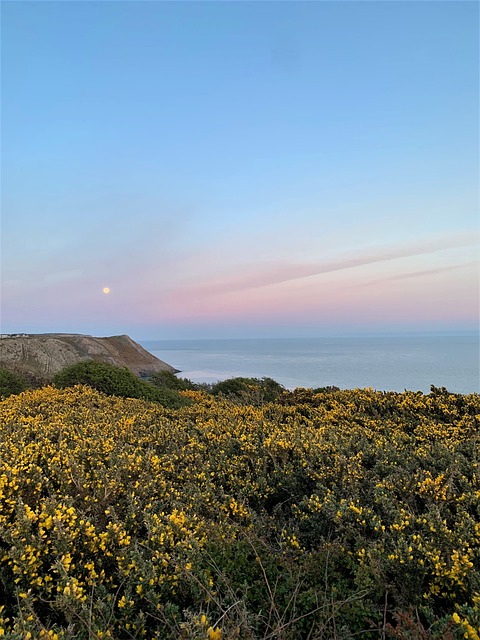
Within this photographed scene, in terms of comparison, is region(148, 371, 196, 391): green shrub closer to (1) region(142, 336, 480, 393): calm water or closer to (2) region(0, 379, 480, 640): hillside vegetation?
(1) region(142, 336, 480, 393): calm water

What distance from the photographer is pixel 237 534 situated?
321 cm

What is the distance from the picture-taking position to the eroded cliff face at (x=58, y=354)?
28866 mm

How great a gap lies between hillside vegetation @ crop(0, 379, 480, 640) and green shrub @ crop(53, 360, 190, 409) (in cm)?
504

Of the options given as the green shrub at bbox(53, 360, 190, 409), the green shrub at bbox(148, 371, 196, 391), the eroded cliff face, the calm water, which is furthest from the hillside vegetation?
the eroded cliff face

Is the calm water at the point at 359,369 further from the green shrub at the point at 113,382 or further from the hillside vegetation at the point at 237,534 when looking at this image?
the hillside vegetation at the point at 237,534

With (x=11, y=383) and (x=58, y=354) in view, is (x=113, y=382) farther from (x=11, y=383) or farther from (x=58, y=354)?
(x=58, y=354)

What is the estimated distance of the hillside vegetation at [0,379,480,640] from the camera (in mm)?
2211

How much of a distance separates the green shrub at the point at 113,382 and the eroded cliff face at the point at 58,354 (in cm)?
1287

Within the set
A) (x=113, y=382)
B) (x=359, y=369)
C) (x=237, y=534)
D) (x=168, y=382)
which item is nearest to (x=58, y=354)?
(x=168, y=382)

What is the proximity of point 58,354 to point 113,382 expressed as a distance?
78.6 feet

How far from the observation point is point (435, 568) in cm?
253

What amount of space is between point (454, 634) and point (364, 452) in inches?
95.6

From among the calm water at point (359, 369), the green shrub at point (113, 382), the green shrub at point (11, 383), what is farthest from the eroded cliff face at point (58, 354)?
the green shrub at point (113, 382)

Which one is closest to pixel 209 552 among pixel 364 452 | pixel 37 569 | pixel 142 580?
pixel 142 580
